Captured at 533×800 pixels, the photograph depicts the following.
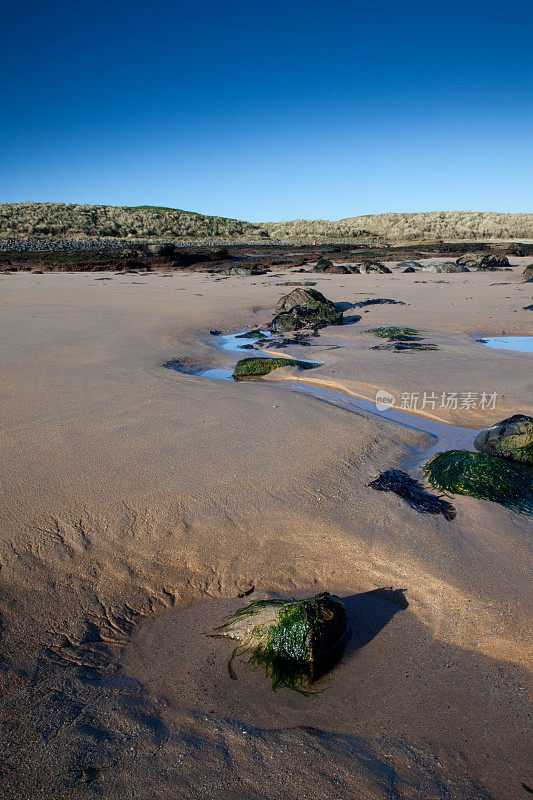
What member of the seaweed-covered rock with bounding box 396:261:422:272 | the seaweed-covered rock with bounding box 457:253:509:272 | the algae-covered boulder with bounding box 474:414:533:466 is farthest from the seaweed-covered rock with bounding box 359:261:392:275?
the algae-covered boulder with bounding box 474:414:533:466

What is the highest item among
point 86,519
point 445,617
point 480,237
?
point 480,237

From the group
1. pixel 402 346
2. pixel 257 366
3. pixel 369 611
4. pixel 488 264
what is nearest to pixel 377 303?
pixel 402 346

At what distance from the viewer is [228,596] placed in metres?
2.15

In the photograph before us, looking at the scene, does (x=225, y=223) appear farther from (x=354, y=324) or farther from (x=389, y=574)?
(x=389, y=574)

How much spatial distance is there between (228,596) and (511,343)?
20.0ft

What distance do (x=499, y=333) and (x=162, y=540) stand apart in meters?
6.63

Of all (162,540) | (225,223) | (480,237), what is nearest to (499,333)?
Answer: (162,540)

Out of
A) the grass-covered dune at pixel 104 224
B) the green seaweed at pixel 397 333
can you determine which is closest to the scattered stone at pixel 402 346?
the green seaweed at pixel 397 333

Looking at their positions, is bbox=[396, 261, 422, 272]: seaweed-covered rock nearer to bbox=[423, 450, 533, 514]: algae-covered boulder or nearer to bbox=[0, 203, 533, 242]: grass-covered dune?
bbox=[423, 450, 533, 514]: algae-covered boulder

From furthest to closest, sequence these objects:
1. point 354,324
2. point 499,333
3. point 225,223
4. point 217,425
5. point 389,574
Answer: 1. point 225,223
2. point 354,324
3. point 499,333
4. point 217,425
5. point 389,574

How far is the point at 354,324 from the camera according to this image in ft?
26.8

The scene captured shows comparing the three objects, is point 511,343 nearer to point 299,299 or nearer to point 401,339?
point 401,339

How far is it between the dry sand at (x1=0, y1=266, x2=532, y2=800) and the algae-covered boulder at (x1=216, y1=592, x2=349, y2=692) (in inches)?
2.4

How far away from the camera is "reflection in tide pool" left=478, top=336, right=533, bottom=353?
640 cm
